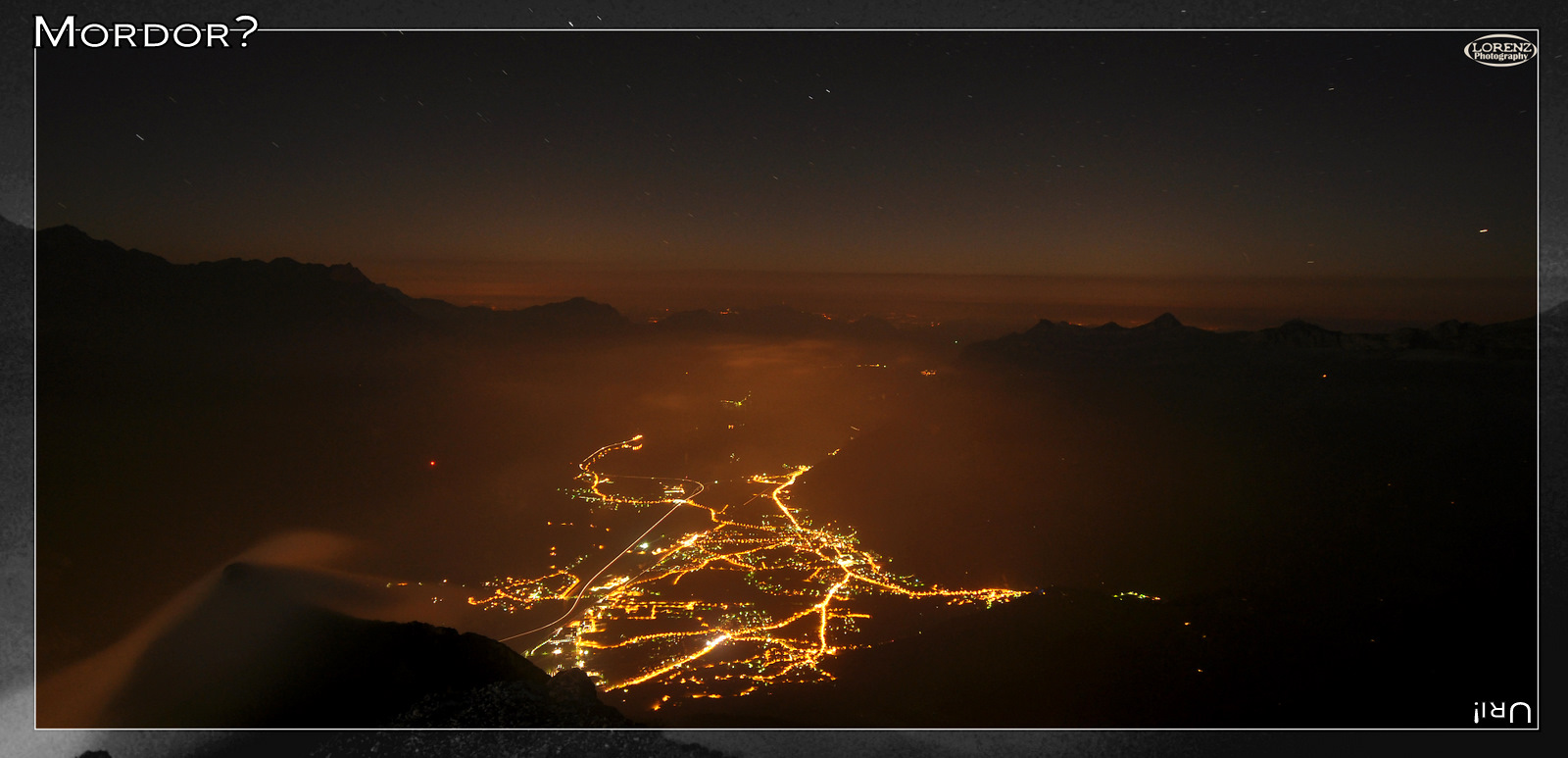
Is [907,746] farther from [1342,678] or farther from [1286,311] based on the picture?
[1286,311]

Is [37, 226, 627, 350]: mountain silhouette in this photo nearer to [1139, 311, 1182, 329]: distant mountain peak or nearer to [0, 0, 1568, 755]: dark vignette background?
[0, 0, 1568, 755]: dark vignette background

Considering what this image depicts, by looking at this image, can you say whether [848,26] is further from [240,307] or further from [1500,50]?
[240,307]

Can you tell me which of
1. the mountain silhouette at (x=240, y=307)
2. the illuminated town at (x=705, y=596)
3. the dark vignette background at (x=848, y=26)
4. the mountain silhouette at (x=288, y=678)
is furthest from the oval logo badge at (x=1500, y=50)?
the mountain silhouette at (x=288, y=678)

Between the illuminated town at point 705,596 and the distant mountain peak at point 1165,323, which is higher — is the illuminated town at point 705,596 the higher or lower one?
the lower one

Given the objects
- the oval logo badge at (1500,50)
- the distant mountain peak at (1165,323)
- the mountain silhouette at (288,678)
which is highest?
the oval logo badge at (1500,50)

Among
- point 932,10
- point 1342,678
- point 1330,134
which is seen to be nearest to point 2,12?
point 932,10

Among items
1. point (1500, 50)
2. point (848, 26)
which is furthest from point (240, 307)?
point (1500, 50)

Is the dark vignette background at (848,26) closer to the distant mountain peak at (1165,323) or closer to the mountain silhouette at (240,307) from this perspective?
the mountain silhouette at (240,307)
